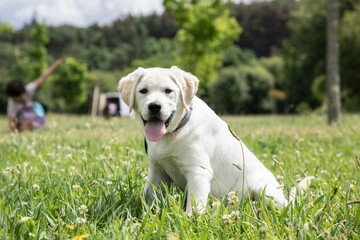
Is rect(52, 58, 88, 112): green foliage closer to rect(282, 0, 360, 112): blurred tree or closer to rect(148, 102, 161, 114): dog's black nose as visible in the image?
rect(282, 0, 360, 112): blurred tree

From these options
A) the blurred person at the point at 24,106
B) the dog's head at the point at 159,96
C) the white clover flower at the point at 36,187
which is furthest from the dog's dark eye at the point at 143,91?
the blurred person at the point at 24,106

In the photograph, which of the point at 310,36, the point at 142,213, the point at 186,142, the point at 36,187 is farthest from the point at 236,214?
the point at 310,36

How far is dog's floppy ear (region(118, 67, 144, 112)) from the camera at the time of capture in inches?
132

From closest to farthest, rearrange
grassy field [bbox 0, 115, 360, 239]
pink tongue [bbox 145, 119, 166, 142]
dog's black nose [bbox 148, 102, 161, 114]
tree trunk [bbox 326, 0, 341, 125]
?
grassy field [bbox 0, 115, 360, 239]
dog's black nose [bbox 148, 102, 161, 114]
pink tongue [bbox 145, 119, 166, 142]
tree trunk [bbox 326, 0, 341, 125]

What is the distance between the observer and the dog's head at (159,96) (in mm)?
3205

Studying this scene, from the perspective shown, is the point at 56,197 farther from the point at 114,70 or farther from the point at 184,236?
the point at 114,70

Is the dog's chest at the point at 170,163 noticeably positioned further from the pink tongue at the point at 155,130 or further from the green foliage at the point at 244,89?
the green foliage at the point at 244,89

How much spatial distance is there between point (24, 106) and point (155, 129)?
9062 mm

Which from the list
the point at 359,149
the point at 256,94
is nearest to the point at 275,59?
the point at 256,94

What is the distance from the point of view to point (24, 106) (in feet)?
38.1

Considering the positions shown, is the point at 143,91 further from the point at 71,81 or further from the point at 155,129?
the point at 71,81

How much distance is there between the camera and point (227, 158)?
11.7 feet

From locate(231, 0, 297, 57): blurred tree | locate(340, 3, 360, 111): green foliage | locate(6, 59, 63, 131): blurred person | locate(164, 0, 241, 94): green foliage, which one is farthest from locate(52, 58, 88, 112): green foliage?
locate(6, 59, 63, 131): blurred person

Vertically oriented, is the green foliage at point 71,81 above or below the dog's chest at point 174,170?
below
